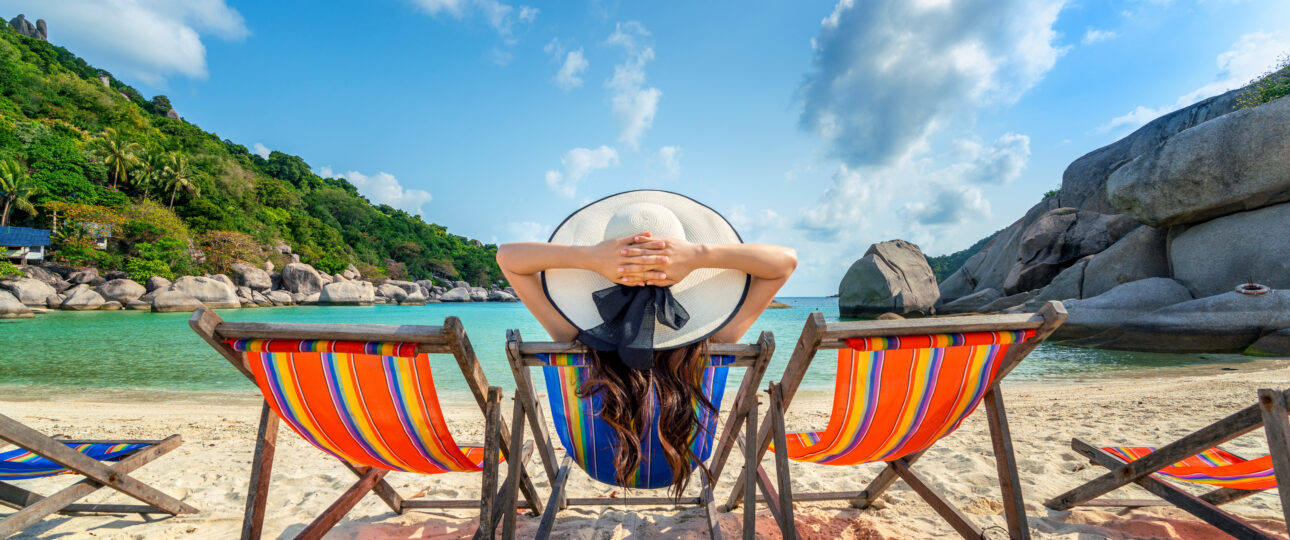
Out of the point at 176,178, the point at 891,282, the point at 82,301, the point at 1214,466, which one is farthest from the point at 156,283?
the point at 1214,466

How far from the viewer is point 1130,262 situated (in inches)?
467

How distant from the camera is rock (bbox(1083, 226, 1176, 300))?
11.6 meters

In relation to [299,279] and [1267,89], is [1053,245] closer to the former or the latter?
[1267,89]

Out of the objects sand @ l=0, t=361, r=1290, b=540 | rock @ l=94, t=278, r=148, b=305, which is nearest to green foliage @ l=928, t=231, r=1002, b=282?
sand @ l=0, t=361, r=1290, b=540

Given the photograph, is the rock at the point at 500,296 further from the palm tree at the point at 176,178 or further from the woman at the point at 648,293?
the woman at the point at 648,293

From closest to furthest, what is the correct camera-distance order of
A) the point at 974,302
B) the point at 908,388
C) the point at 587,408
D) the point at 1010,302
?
the point at 908,388 → the point at 587,408 → the point at 1010,302 → the point at 974,302

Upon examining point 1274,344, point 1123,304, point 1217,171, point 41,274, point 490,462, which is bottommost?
point 41,274

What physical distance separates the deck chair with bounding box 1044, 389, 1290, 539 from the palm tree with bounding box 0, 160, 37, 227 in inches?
1654

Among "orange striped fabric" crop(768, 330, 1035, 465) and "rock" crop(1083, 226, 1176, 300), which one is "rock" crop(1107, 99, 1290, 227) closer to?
"rock" crop(1083, 226, 1176, 300)

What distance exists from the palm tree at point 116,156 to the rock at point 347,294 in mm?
14207

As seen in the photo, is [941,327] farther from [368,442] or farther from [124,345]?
[124,345]

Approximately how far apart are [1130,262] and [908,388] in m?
15.0

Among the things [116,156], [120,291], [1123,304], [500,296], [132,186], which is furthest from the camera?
[500,296]

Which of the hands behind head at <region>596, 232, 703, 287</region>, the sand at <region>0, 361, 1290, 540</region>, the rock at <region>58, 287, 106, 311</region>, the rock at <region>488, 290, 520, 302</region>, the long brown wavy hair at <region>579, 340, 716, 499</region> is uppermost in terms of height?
the hands behind head at <region>596, 232, 703, 287</region>
